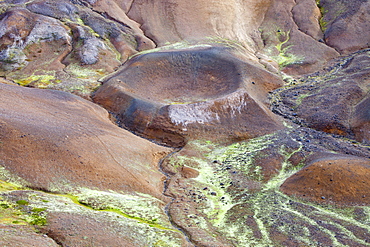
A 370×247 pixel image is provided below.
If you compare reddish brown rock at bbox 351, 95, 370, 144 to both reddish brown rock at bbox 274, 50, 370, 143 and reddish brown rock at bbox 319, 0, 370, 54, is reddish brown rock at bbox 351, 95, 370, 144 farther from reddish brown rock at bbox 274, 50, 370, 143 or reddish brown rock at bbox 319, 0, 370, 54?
reddish brown rock at bbox 319, 0, 370, 54

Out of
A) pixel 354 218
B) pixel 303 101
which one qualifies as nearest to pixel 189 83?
pixel 303 101

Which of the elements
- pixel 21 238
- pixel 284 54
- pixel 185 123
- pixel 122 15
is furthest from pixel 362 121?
pixel 122 15

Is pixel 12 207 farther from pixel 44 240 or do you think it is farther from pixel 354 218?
pixel 354 218

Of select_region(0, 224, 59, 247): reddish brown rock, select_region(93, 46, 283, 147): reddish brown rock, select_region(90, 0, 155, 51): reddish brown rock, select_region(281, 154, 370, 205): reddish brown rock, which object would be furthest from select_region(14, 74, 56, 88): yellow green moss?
select_region(0, 224, 59, 247): reddish brown rock

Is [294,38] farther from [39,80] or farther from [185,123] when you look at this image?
[39,80]

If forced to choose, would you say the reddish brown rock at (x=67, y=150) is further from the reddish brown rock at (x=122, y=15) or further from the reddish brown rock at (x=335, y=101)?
the reddish brown rock at (x=122, y=15)
